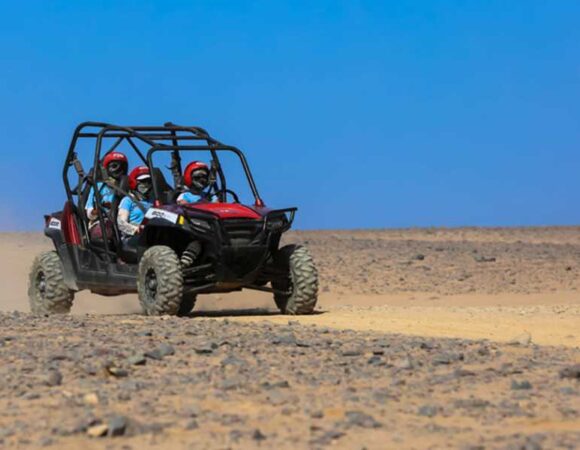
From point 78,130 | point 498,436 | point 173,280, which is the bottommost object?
point 498,436

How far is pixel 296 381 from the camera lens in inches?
364

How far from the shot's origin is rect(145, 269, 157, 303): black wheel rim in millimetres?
15531

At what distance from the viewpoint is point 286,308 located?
16.3 metres

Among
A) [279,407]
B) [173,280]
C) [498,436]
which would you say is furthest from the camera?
[173,280]

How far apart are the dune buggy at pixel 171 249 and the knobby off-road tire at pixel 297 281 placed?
12 mm

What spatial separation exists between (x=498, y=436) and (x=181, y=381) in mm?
2502

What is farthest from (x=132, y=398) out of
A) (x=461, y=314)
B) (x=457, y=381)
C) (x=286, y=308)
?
(x=461, y=314)

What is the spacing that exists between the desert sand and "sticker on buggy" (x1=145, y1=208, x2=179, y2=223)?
4.03 ft

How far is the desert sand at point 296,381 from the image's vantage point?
7.55 m

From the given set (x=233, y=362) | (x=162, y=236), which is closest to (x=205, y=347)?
(x=233, y=362)

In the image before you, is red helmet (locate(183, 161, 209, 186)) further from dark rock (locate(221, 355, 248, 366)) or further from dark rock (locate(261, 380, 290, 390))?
dark rock (locate(261, 380, 290, 390))

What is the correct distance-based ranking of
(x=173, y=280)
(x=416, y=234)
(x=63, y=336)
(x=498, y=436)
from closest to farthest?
(x=498, y=436) < (x=63, y=336) < (x=173, y=280) < (x=416, y=234)

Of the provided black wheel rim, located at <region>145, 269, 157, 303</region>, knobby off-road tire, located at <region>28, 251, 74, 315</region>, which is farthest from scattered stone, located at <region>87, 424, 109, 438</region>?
knobby off-road tire, located at <region>28, 251, 74, 315</region>

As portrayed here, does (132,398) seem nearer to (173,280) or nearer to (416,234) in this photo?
(173,280)
